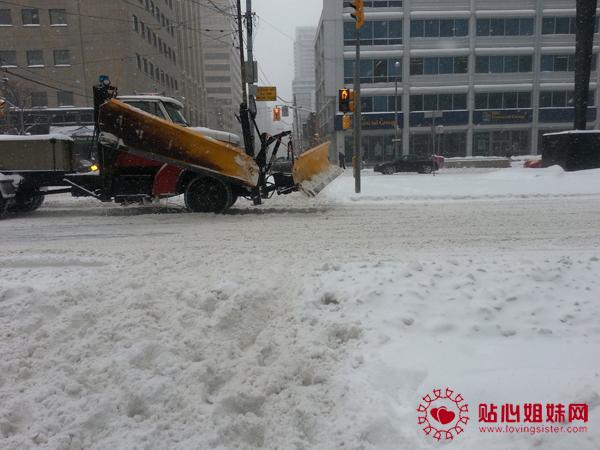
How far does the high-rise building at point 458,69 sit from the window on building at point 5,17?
3381cm

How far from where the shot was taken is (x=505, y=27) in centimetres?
5050

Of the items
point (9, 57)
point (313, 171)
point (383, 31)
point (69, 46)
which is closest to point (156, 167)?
point (313, 171)

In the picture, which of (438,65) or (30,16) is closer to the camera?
(30,16)

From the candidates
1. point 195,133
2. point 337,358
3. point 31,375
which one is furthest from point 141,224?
point 337,358

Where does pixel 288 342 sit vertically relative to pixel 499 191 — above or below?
below

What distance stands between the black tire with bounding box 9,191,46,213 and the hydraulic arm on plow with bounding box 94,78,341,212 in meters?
2.47

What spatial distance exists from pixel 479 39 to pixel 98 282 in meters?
55.7

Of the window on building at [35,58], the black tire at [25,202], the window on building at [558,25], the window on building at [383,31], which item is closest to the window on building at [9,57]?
the window on building at [35,58]

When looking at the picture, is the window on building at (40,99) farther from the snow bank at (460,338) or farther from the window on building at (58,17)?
the snow bank at (460,338)

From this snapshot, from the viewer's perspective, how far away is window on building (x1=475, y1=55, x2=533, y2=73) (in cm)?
5031

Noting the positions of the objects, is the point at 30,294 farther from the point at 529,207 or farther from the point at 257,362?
the point at 529,207

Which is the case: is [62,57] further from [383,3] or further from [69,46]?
[383,3]

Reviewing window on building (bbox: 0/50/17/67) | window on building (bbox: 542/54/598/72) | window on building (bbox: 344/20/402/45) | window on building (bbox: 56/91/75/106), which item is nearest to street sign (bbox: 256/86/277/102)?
window on building (bbox: 344/20/402/45)

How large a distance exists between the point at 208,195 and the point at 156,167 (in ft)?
4.23
